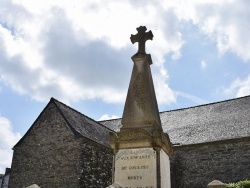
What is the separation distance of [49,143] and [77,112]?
3.46 meters

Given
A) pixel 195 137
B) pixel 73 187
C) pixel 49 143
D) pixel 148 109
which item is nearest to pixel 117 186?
pixel 148 109

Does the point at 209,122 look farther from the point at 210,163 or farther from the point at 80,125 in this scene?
the point at 80,125

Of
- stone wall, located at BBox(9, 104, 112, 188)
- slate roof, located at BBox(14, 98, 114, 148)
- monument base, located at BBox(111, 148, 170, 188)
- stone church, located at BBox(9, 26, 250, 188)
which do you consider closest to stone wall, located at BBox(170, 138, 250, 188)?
stone church, located at BBox(9, 26, 250, 188)

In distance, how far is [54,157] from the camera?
1786 centimetres

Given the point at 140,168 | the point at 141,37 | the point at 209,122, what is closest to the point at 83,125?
the point at 209,122

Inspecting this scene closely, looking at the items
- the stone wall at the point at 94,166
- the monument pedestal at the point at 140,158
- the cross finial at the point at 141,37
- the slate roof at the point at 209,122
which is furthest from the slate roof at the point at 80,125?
the monument pedestal at the point at 140,158

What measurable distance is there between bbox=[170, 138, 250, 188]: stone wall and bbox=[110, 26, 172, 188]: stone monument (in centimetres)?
1126

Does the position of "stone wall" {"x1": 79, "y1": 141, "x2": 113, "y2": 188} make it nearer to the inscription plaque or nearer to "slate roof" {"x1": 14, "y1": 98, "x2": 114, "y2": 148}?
"slate roof" {"x1": 14, "y1": 98, "x2": 114, "y2": 148}

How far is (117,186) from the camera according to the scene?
5156 mm

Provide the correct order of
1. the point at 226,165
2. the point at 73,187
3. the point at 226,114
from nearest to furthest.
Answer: the point at 73,187 → the point at 226,165 → the point at 226,114

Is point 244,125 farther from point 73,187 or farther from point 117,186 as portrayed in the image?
point 117,186

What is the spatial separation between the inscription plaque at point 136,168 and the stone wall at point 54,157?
32.5ft

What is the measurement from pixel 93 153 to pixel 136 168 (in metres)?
11.2

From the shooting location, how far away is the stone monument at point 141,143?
22.8ft
